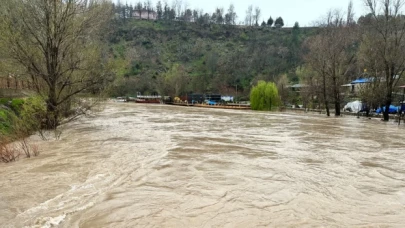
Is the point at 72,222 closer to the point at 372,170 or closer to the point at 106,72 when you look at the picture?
the point at 372,170

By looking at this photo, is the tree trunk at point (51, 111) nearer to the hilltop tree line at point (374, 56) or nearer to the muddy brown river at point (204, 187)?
the muddy brown river at point (204, 187)

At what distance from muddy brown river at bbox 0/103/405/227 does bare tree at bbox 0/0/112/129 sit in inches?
249

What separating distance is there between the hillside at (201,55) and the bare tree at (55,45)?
54.5 m

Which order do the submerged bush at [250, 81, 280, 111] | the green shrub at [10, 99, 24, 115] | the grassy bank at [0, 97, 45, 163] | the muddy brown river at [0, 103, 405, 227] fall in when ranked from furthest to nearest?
the submerged bush at [250, 81, 280, 111]
the green shrub at [10, 99, 24, 115]
the grassy bank at [0, 97, 45, 163]
the muddy brown river at [0, 103, 405, 227]

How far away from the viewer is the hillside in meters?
87.9

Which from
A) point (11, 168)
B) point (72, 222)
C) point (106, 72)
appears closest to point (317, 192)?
point (72, 222)

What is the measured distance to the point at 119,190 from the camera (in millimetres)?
7000

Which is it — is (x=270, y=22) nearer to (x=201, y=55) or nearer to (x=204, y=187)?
Answer: (x=201, y=55)

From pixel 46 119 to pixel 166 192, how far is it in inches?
486

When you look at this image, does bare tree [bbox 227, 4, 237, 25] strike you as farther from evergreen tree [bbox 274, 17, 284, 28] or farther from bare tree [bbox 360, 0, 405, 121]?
bare tree [bbox 360, 0, 405, 121]

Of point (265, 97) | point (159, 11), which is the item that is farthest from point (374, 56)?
point (159, 11)

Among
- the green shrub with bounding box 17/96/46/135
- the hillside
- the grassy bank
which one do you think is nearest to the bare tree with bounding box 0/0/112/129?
the green shrub with bounding box 17/96/46/135

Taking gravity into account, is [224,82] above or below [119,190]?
above

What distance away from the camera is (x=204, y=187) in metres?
7.26
